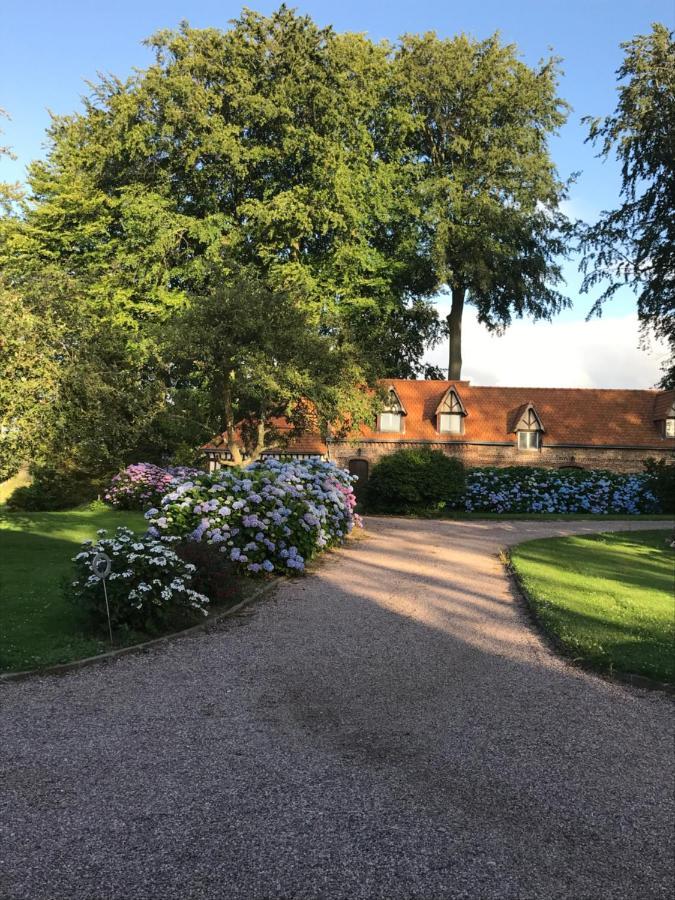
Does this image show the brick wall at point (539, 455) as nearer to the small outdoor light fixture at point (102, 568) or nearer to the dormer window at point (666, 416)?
the dormer window at point (666, 416)

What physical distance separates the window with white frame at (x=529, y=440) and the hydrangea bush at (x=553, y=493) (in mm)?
5940

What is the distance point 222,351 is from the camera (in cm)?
2128

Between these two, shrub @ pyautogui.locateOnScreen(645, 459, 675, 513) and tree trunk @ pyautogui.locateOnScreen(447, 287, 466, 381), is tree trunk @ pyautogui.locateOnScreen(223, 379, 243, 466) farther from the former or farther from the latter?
tree trunk @ pyautogui.locateOnScreen(447, 287, 466, 381)

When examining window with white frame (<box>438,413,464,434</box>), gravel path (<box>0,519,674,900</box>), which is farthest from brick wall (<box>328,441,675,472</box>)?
gravel path (<box>0,519,674,900</box>)

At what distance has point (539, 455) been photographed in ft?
116

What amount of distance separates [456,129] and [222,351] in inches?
1008

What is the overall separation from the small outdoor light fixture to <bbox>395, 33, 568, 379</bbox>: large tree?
100ft

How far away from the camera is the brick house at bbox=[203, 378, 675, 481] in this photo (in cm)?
3522

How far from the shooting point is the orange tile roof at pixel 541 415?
1394 inches

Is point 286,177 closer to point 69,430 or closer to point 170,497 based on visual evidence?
point 69,430

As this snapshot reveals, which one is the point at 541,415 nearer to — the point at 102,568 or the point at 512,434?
the point at 512,434

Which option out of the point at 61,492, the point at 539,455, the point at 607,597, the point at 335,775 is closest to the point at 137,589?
the point at 335,775

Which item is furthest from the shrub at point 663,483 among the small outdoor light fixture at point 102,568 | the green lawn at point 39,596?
the small outdoor light fixture at point 102,568

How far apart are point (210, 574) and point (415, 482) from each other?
17955 mm
